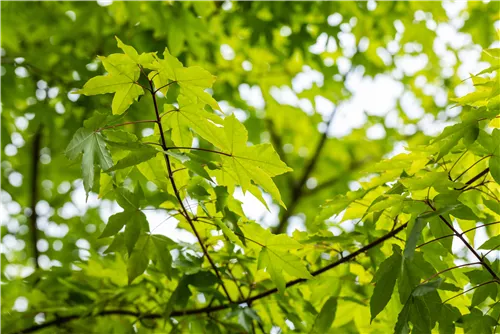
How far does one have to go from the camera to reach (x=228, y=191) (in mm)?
1254

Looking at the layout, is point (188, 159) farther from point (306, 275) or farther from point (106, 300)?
point (106, 300)

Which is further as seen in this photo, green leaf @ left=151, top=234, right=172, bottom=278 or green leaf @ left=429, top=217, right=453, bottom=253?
green leaf @ left=151, top=234, right=172, bottom=278

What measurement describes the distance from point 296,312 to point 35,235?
2.37 meters

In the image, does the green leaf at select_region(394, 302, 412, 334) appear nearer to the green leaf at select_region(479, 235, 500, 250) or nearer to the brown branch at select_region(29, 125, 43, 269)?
the green leaf at select_region(479, 235, 500, 250)

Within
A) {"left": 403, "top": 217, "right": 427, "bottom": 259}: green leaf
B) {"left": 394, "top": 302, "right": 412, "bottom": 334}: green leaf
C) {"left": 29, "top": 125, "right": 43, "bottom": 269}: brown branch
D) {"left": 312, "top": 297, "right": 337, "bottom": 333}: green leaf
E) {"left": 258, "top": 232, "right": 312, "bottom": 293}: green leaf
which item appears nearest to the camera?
{"left": 403, "top": 217, "right": 427, "bottom": 259}: green leaf

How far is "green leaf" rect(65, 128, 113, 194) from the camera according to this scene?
976 mm

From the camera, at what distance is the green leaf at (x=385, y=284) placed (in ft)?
3.37

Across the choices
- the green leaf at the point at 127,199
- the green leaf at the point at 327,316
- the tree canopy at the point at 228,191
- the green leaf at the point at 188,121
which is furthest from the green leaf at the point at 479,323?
the green leaf at the point at 127,199

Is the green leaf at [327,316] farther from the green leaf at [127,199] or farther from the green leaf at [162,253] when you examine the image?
the green leaf at [127,199]

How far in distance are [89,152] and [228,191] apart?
1.21 ft

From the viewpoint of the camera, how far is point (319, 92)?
3.88m

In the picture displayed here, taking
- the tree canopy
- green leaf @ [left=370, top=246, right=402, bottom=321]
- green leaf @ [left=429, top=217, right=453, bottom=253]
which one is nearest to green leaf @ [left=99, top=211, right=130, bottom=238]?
the tree canopy

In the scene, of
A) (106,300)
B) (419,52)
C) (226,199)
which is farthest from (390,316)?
(419,52)

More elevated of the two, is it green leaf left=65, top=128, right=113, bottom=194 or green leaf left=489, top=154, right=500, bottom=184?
green leaf left=65, top=128, right=113, bottom=194
